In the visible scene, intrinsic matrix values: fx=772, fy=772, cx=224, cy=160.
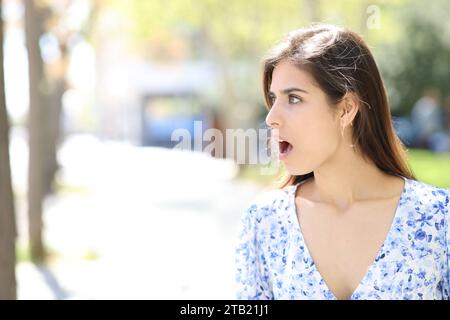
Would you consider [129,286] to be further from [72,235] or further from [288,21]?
[288,21]

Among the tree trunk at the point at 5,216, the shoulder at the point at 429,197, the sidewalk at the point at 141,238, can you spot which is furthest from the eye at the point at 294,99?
the sidewalk at the point at 141,238

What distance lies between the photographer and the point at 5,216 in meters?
4.10

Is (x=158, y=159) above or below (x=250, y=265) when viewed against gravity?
below

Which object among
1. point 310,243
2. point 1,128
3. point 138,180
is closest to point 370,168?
point 310,243

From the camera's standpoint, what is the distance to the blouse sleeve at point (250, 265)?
242 cm

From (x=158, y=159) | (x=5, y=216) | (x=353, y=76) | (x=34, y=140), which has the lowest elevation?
(x=158, y=159)

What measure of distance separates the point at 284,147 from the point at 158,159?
26027 millimetres

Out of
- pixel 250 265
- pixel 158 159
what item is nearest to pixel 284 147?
pixel 250 265

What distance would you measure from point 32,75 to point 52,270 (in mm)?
2427

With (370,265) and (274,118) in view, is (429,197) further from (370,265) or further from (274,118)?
(274,118)

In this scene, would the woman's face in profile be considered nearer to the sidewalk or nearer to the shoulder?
the shoulder

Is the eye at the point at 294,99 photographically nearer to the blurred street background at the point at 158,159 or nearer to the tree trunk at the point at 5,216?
the blurred street background at the point at 158,159

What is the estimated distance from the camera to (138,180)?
19.6 metres
